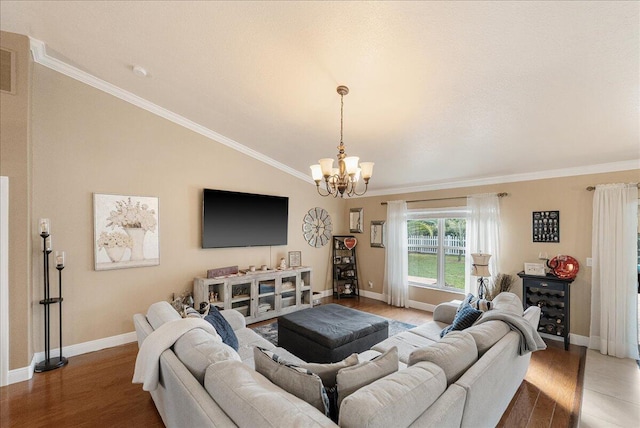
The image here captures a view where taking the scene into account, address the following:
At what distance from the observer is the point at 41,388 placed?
2.75 meters

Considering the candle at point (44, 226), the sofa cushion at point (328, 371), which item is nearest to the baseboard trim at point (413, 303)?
the sofa cushion at point (328, 371)

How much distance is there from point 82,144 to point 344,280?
5.18 meters

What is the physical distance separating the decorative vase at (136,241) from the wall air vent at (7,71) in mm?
1812

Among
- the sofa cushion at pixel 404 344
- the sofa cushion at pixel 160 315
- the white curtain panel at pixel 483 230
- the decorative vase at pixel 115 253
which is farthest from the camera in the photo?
the white curtain panel at pixel 483 230

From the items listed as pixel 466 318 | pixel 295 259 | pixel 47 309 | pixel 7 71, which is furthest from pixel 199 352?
pixel 295 259

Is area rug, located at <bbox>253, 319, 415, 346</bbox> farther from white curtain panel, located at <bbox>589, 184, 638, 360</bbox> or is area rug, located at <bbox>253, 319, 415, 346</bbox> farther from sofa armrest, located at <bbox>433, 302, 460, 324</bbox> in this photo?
white curtain panel, located at <bbox>589, 184, 638, 360</bbox>

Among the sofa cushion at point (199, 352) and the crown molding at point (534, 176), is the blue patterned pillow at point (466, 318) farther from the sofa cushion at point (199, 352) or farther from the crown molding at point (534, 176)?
the crown molding at point (534, 176)

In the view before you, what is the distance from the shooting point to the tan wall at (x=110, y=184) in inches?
130

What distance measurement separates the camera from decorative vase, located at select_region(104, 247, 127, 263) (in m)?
3.65

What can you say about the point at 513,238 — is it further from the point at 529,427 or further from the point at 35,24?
the point at 35,24

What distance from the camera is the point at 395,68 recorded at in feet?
8.26

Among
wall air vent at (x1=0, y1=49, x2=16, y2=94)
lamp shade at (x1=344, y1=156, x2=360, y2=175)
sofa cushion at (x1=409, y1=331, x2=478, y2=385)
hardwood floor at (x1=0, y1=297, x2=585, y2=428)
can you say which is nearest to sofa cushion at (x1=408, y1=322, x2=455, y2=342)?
hardwood floor at (x1=0, y1=297, x2=585, y2=428)

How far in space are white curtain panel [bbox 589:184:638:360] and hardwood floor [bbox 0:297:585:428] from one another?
1.69 feet

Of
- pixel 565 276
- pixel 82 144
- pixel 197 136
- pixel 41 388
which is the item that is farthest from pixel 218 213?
pixel 565 276
